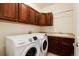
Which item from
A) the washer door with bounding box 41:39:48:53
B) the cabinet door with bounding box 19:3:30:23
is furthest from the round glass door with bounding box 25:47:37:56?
the cabinet door with bounding box 19:3:30:23

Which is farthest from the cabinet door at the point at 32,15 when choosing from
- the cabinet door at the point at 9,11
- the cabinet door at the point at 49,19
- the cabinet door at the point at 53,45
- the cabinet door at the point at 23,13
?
the cabinet door at the point at 53,45

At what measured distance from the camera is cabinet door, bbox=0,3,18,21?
95 cm

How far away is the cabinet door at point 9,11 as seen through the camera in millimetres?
952

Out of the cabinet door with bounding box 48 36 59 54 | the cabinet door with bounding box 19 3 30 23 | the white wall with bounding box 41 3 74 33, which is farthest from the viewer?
the cabinet door with bounding box 48 36 59 54

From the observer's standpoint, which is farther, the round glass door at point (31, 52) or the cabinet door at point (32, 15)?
the cabinet door at point (32, 15)

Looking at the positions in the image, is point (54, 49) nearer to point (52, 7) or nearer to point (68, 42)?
point (68, 42)

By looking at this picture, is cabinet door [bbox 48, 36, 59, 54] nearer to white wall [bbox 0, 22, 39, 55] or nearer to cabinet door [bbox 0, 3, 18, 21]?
white wall [bbox 0, 22, 39, 55]

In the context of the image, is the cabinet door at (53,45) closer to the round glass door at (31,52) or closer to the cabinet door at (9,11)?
the round glass door at (31,52)

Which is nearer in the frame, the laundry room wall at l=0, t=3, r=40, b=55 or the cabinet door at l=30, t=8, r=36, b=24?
the laundry room wall at l=0, t=3, r=40, b=55

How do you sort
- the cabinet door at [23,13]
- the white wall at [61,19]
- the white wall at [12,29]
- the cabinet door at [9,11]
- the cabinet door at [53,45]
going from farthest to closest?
1. the cabinet door at [53,45]
2. the white wall at [61,19]
3. the cabinet door at [23,13]
4. the white wall at [12,29]
5. the cabinet door at [9,11]

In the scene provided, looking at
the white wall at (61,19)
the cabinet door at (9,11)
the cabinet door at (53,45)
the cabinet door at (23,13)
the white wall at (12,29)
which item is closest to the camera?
the cabinet door at (9,11)

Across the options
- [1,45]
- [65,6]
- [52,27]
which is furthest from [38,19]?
[1,45]

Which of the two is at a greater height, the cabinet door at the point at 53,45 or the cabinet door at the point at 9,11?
the cabinet door at the point at 9,11

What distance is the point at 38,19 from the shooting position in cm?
161
